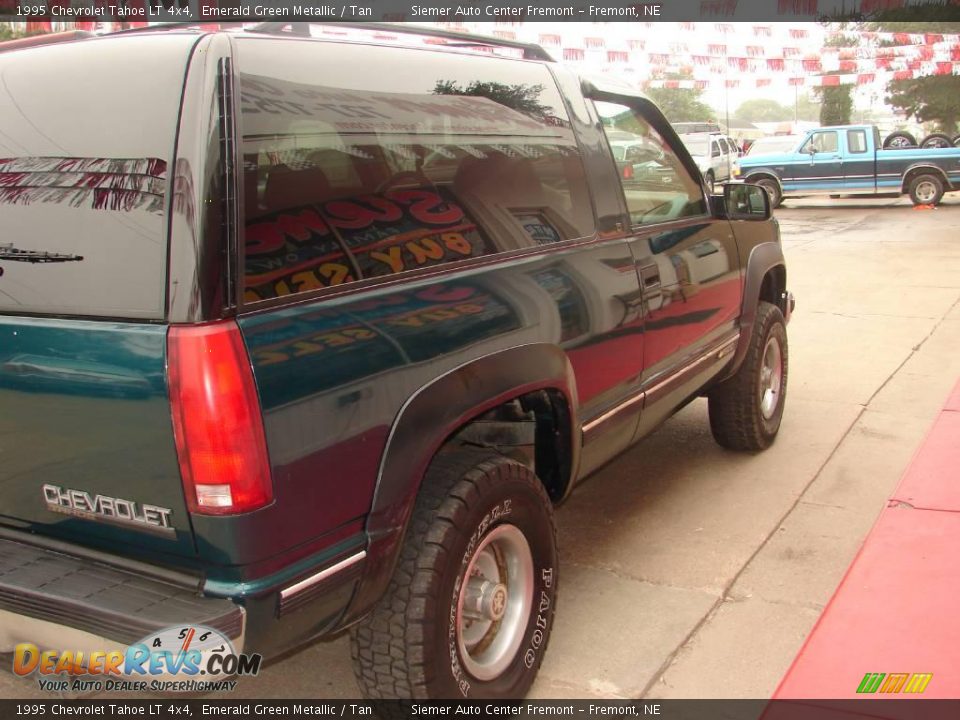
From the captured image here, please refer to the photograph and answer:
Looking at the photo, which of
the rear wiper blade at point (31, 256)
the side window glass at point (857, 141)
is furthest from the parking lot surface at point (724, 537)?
the side window glass at point (857, 141)

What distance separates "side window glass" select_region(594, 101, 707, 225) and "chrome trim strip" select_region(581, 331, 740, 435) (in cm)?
61

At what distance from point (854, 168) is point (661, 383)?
18586 mm

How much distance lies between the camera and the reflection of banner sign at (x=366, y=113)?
2.15 metres

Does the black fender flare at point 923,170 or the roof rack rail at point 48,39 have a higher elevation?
the roof rack rail at point 48,39

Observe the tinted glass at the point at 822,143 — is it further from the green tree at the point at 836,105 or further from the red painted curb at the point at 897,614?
the green tree at the point at 836,105

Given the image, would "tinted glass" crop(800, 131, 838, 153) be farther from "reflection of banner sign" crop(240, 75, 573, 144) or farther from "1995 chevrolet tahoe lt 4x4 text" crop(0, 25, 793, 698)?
"1995 chevrolet tahoe lt 4x4 text" crop(0, 25, 793, 698)

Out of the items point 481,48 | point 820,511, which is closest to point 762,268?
point 820,511

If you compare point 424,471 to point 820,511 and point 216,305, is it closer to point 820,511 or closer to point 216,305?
point 216,305

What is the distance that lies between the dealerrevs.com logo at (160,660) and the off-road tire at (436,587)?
1.14 feet

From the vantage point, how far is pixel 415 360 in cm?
231

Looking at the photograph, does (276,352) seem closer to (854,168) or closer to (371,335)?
(371,335)

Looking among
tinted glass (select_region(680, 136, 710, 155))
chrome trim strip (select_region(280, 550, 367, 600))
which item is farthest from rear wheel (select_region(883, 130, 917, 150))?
chrome trim strip (select_region(280, 550, 367, 600))

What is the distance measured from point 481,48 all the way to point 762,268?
2.21m

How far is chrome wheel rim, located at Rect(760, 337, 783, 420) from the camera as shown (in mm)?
4973
